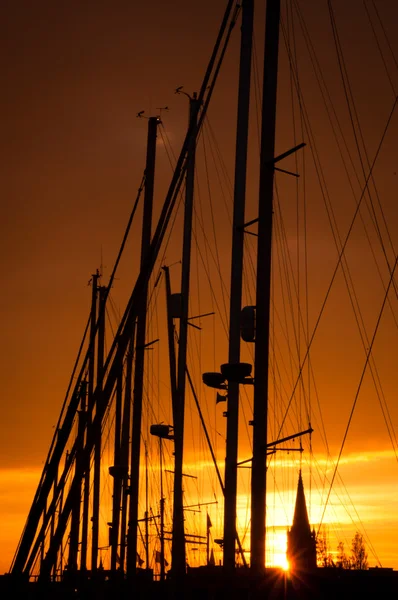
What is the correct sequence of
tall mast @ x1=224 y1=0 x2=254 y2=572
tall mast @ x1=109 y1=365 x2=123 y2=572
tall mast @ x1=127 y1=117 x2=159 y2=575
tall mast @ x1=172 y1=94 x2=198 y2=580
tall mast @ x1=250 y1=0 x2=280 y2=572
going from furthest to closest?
tall mast @ x1=109 y1=365 x2=123 y2=572
tall mast @ x1=127 y1=117 x2=159 y2=575
tall mast @ x1=172 y1=94 x2=198 y2=580
tall mast @ x1=224 y1=0 x2=254 y2=572
tall mast @ x1=250 y1=0 x2=280 y2=572

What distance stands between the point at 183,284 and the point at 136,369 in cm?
391

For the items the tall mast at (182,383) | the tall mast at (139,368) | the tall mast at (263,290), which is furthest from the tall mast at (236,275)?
the tall mast at (139,368)

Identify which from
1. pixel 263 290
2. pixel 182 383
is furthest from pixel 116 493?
pixel 263 290

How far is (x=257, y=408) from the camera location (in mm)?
22891

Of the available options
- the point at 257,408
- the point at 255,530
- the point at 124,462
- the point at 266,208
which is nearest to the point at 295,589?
the point at 255,530

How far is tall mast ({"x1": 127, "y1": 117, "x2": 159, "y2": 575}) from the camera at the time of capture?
123ft

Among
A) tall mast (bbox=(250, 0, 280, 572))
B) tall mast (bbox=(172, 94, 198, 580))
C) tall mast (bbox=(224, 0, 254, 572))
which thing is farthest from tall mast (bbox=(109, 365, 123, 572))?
tall mast (bbox=(250, 0, 280, 572))

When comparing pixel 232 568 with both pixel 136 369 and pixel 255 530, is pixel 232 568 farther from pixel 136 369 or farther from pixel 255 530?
pixel 136 369

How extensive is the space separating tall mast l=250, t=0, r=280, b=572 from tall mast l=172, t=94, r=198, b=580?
9220 millimetres

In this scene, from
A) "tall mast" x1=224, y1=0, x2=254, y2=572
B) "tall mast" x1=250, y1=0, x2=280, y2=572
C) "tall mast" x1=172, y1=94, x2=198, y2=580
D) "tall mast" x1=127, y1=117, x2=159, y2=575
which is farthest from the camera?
"tall mast" x1=127, y1=117, x2=159, y2=575

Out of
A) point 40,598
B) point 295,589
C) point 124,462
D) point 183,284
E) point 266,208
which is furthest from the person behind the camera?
point 124,462

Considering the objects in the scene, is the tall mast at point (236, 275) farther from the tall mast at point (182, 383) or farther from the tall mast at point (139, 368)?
the tall mast at point (139, 368)

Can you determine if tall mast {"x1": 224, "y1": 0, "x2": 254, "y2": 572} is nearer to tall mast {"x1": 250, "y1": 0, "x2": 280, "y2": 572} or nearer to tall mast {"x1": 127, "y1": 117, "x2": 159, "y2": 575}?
tall mast {"x1": 250, "y1": 0, "x2": 280, "y2": 572}

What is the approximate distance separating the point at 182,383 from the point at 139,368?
10.1 feet
